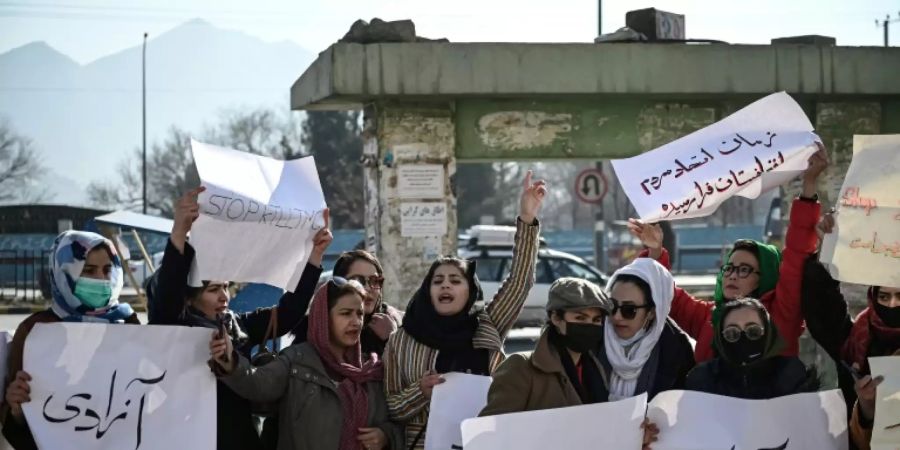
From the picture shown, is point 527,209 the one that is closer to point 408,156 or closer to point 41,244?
point 408,156

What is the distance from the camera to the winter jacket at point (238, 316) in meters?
5.29

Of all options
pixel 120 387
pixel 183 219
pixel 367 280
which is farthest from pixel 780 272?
pixel 120 387

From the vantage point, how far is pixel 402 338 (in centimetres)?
559

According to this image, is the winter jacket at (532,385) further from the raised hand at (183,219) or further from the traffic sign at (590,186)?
the traffic sign at (590,186)

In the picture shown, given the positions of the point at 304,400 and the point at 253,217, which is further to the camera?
the point at 253,217

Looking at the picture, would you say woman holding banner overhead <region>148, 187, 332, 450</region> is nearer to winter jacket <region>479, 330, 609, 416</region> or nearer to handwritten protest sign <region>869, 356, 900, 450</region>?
winter jacket <region>479, 330, 609, 416</region>

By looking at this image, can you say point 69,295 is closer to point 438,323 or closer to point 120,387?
point 120,387

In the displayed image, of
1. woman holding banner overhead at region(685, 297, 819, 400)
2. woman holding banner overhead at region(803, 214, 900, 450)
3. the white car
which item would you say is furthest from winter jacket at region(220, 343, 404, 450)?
the white car

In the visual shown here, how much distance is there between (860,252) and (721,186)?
2.71 feet

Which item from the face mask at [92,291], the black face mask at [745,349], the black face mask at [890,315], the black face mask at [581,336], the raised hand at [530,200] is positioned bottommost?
the black face mask at [745,349]

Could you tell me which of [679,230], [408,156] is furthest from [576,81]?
[679,230]

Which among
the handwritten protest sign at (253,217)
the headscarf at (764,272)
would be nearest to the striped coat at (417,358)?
the handwritten protest sign at (253,217)

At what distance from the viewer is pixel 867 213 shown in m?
5.43

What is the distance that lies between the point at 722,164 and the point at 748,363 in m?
1.27
